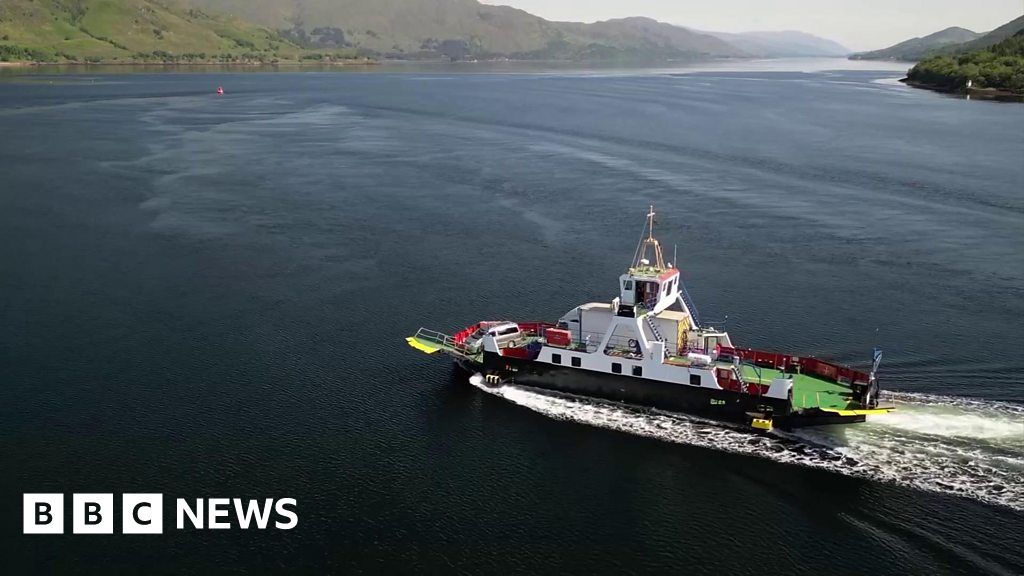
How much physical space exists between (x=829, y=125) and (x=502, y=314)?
320 ft

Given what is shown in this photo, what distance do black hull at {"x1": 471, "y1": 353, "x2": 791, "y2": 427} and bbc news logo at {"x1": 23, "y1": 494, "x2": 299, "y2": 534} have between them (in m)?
13.6

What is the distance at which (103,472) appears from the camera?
32844 mm

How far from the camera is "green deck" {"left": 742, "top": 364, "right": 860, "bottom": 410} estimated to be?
36188 mm

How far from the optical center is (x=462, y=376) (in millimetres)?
42875

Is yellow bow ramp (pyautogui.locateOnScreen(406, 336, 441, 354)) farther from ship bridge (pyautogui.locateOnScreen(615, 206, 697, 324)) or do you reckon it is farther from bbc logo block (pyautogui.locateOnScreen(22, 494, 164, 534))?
bbc logo block (pyautogui.locateOnScreen(22, 494, 164, 534))

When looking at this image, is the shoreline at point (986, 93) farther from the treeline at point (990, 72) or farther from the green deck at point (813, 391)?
the green deck at point (813, 391)

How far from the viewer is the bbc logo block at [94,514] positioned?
97.2 feet

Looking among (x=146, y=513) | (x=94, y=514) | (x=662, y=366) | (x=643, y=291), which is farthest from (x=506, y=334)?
(x=94, y=514)

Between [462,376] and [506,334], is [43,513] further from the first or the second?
[506,334]

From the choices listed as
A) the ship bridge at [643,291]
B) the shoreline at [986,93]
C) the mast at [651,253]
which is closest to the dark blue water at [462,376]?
the mast at [651,253]

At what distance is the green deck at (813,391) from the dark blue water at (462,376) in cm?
140

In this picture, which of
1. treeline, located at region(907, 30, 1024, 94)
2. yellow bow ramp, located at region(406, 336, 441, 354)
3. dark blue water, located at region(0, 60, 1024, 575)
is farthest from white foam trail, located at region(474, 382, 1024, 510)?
treeline, located at region(907, 30, 1024, 94)

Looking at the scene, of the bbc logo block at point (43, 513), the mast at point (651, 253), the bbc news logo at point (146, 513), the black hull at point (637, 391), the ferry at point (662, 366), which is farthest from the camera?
the mast at point (651, 253)

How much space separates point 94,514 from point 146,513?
6.04 feet
